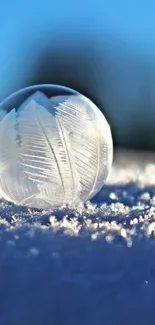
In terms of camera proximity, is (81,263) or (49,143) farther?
(49,143)

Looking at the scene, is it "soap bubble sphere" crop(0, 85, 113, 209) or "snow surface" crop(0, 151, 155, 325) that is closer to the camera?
"snow surface" crop(0, 151, 155, 325)

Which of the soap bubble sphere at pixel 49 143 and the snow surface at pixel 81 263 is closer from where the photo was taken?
the snow surface at pixel 81 263

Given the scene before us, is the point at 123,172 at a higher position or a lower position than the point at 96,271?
lower

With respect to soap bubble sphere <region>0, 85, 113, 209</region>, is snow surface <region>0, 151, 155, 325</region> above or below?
below

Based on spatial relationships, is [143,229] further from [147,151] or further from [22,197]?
[147,151]

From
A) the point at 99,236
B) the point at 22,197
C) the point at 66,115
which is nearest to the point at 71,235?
the point at 99,236
